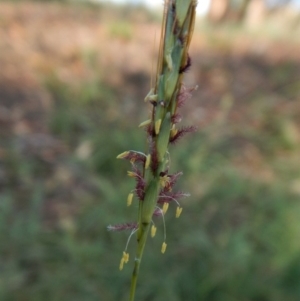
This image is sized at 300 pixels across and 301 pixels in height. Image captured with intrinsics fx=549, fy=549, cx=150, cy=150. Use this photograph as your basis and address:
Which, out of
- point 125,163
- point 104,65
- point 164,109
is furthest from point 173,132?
point 104,65

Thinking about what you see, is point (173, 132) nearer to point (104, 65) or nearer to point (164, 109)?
point (164, 109)

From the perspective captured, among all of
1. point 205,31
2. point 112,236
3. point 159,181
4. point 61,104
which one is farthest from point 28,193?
point 205,31

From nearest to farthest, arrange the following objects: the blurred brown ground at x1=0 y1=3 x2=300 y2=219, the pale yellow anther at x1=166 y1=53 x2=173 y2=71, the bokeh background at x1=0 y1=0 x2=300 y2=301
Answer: the pale yellow anther at x1=166 y1=53 x2=173 y2=71 < the bokeh background at x1=0 y1=0 x2=300 y2=301 < the blurred brown ground at x1=0 y1=3 x2=300 y2=219

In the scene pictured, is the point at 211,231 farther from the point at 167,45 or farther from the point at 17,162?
the point at 167,45

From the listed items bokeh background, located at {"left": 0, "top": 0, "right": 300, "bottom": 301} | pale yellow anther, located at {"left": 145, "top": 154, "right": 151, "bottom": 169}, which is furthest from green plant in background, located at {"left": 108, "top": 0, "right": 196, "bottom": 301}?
bokeh background, located at {"left": 0, "top": 0, "right": 300, "bottom": 301}

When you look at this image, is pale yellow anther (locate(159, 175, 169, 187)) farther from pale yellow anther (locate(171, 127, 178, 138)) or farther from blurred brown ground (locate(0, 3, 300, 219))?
blurred brown ground (locate(0, 3, 300, 219))

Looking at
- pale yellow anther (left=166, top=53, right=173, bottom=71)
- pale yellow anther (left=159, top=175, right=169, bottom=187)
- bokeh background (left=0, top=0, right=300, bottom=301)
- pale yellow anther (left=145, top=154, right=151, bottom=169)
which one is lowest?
bokeh background (left=0, top=0, right=300, bottom=301)

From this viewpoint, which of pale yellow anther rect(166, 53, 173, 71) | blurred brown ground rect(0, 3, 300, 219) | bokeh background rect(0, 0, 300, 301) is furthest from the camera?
blurred brown ground rect(0, 3, 300, 219)

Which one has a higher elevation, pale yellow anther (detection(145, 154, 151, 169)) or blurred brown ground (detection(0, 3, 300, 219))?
pale yellow anther (detection(145, 154, 151, 169))
